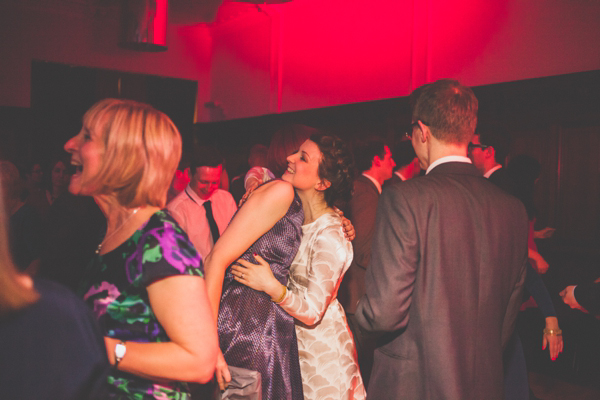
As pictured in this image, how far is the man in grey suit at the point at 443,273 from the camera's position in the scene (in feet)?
5.04

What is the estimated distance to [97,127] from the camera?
1121mm

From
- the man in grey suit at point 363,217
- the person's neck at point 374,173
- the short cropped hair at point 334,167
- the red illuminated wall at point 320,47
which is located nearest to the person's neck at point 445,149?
the short cropped hair at point 334,167

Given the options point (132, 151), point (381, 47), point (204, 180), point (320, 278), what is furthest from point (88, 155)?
point (381, 47)

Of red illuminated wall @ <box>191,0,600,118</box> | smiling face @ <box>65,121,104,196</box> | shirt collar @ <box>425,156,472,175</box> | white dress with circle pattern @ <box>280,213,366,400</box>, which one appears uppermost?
red illuminated wall @ <box>191,0,600,118</box>

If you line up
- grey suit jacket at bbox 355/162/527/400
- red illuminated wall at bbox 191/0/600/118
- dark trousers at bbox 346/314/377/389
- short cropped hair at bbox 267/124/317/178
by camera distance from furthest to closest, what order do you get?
red illuminated wall at bbox 191/0/600/118, dark trousers at bbox 346/314/377/389, short cropped hair at bbox 267/124/317/178, grey suit jacket at bbox 355/162/527/400

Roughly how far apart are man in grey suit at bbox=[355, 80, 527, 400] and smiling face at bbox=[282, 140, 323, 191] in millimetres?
461

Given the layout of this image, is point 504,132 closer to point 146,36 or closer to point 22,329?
point 22,329

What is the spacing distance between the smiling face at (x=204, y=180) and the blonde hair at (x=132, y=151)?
2897 mm

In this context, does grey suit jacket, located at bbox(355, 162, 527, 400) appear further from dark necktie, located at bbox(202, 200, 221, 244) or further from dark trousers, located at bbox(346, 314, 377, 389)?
dark necktie, located at bbox(202, 200, 221, 244)

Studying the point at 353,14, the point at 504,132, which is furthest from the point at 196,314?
the point at 353,14

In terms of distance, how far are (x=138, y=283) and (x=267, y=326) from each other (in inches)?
30.8

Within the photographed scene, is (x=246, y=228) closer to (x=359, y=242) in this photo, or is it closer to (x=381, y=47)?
(x=359, y=242)

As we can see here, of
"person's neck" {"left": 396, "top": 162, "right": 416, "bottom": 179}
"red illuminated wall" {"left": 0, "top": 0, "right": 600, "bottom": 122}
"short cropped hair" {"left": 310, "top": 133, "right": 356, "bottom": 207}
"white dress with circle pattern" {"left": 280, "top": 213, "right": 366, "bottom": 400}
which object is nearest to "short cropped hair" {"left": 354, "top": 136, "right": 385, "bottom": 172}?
"person's neck" {"left": 396, "top": 162, "right": 416, "bottom": 179}

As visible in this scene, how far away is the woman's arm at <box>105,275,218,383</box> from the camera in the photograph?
1.03 meters
